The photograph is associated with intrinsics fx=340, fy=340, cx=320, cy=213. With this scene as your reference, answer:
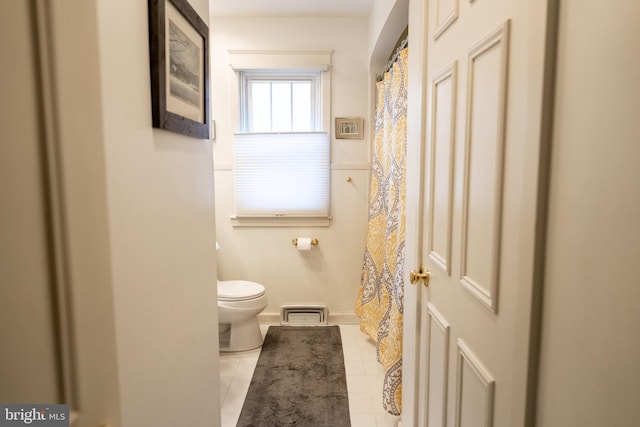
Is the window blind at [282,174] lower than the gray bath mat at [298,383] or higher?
higher

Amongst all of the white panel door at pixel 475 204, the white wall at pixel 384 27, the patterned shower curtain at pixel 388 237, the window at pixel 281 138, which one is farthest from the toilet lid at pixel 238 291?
the white wall at pixel 384 27

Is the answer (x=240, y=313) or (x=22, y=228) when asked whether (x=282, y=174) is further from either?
(x=22, y=228)

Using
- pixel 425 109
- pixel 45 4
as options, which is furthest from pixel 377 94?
pixel 45 4

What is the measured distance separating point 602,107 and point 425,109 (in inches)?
32.6

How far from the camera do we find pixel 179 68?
0.93 metres

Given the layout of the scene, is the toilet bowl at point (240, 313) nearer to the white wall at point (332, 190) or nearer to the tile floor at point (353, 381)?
the tile floor at point (353, 381)

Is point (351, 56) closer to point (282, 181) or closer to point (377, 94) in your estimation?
point (377, 94)

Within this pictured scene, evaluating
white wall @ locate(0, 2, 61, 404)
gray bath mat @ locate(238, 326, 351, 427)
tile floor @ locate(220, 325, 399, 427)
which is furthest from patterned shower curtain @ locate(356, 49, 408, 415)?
white wall @ locate(0, 2, 61, 404)

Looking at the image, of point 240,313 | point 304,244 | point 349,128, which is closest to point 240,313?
point 240,313

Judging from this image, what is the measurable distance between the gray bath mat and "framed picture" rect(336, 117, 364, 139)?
1.63m

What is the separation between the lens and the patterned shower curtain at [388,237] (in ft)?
6.03

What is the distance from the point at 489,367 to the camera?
80cm

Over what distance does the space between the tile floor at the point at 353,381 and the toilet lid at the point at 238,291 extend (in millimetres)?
431

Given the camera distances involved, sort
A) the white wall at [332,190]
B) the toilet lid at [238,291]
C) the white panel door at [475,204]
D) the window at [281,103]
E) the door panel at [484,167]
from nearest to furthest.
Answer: the white panel door at [475,204], the door panel at [484,167], the toilet lid at [238,291], the white wall at [332,190], the window at [281,103]
